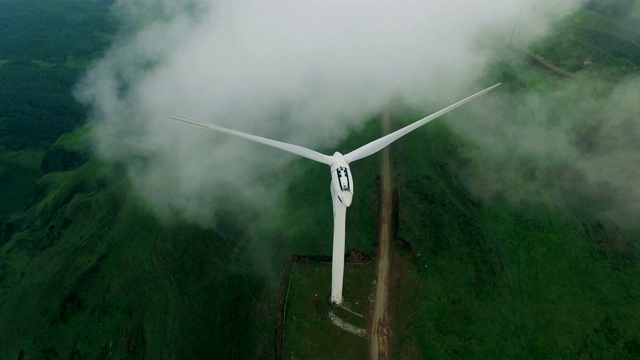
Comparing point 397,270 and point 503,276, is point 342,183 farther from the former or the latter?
point 503,276

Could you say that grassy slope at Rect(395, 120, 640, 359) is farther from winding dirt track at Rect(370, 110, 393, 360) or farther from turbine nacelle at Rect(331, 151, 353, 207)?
turbine nacelle at Rect(331, 151, 353, 207)

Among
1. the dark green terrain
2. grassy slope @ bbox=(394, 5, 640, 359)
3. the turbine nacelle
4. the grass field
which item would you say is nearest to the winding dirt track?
the grass field

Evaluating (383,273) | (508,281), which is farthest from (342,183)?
(508,281)

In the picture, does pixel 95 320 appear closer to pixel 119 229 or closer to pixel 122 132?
pixel 119 229

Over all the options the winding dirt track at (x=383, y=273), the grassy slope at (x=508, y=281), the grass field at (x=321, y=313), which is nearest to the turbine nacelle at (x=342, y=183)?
the grass field at (x=321, y=313)

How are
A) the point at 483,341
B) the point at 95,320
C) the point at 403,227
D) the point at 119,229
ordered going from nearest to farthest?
the point at 483,341, the point at 403,227, the point at 95,320, the point at 119,229

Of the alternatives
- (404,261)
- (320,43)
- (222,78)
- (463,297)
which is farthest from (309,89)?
(463,297)

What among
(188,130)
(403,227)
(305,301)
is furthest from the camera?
(188,130)
